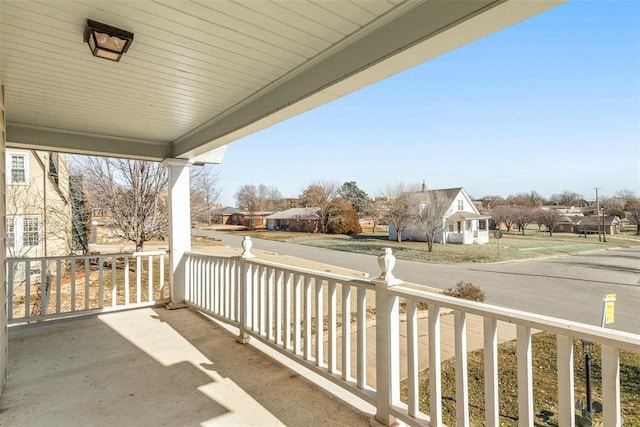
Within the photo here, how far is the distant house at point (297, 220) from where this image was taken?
36.2m

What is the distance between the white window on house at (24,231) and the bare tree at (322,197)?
88.9 feet

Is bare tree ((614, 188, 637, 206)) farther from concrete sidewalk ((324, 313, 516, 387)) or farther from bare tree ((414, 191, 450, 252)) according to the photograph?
concrete sidewalk ((324, 313, 516, 387))

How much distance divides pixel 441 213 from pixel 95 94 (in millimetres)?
22674

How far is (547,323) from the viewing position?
4.03 ft

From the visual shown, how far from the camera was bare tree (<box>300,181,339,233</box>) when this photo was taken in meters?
35.2

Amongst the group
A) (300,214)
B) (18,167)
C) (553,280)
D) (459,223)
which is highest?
(18,167)

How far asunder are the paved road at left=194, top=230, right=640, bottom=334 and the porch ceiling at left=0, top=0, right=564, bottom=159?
9328mm

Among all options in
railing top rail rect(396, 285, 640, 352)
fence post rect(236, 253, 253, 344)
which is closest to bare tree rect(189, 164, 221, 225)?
fence post rect(236, 253, 253, 344)

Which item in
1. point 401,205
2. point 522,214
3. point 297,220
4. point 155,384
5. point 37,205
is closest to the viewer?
point 155,384

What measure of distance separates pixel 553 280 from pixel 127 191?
16.2m

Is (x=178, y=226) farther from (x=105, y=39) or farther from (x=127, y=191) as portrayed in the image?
(x=127, y=191)

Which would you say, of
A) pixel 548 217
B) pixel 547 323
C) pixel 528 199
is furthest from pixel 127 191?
pixel 528 199

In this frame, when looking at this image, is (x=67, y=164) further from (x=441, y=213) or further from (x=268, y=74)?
(x=441, y=213)

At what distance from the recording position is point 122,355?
297 centimetres
